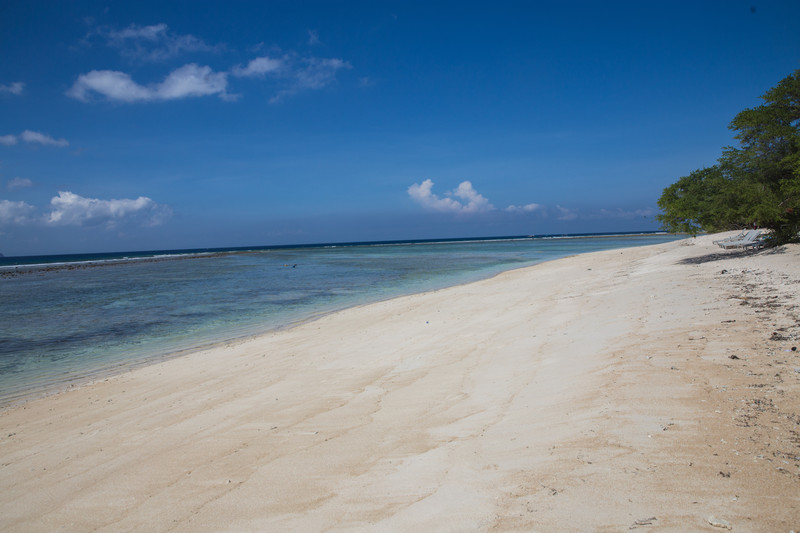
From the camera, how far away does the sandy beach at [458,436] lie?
3.00 metres

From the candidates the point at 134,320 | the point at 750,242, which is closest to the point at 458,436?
the point at 134,320

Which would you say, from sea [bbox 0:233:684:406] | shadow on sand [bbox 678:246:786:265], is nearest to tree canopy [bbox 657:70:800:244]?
shadow on sand [bbox 678:246:786:265]

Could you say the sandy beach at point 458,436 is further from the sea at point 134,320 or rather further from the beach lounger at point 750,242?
the beach lounger at point 750,242

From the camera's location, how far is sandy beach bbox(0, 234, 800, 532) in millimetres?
3002

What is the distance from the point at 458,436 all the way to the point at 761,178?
64.7 feet

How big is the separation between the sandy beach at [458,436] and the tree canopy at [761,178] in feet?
29.6

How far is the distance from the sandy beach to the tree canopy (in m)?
9.02

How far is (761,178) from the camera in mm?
16656

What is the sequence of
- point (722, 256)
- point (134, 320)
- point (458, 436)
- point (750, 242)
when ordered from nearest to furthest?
1. point (458, 436)
2. point (134, 320)
3. point (722, 256)
4. point (750, 242)

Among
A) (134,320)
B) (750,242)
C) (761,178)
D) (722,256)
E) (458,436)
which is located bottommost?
(134,320)

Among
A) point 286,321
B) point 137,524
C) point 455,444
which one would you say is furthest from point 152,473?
point 286,321

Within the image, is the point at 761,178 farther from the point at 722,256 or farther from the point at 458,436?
the point at 458,436

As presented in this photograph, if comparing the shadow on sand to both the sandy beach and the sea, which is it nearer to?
the sandy beach

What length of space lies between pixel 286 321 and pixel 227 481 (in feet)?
36.0
